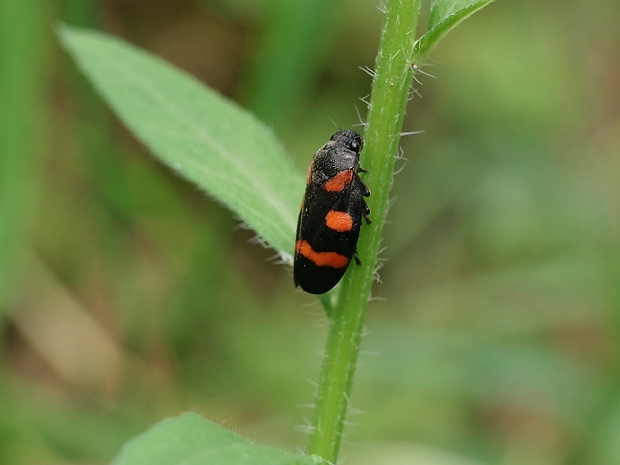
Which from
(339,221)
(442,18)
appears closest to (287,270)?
(339,221)

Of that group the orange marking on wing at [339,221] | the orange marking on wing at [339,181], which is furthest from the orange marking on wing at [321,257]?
the orange marking on wing at [339,181]

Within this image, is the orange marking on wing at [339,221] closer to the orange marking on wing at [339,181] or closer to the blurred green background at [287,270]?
the orange marking on wing at [339,181]

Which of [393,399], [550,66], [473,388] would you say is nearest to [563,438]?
[473,388]

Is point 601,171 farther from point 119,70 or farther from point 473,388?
point 119,70

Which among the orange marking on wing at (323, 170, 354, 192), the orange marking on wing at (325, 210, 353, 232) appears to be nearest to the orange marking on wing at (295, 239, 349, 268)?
the orange marking on wing at (325, 210, 353, 232)

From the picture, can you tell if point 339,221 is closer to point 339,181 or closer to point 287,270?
point 339,181

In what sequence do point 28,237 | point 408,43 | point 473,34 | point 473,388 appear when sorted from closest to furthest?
1. point 408,43
2. point 473,388
3. point 28,237
4. point 473,34
